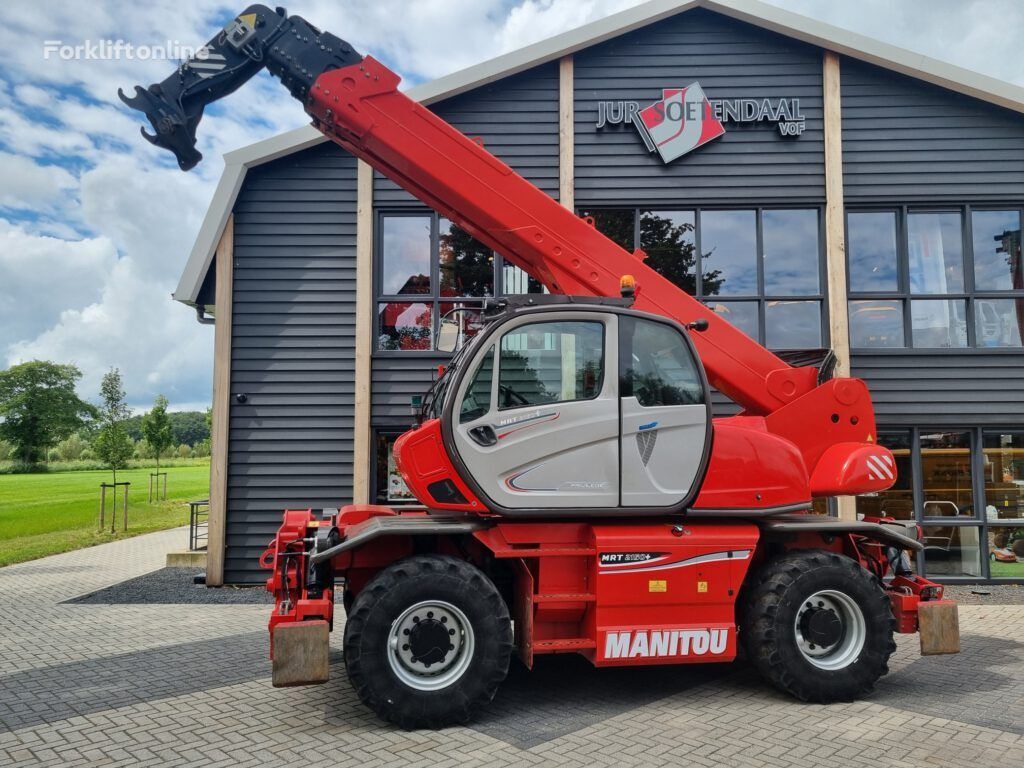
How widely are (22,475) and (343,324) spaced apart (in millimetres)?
52230

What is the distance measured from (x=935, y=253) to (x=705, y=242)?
120 inches

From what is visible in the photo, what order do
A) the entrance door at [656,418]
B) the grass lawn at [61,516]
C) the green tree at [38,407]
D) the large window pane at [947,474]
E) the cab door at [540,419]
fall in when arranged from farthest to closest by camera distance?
1. the green tree at [38,407]
2. the grass lawn at [61,516]
3. the large window pane at [947,474]
4. the entrance door at [656,418]
5. the cab door at [540,419]

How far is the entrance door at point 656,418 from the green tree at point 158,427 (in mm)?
30206

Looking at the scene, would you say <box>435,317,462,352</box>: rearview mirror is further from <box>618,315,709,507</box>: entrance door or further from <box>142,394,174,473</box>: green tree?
<box>142,394,174,473</box>: green tree

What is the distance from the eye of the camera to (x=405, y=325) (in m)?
9.73

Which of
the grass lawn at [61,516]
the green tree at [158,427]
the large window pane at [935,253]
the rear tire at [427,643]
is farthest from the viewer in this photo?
the green tree at [158,427]

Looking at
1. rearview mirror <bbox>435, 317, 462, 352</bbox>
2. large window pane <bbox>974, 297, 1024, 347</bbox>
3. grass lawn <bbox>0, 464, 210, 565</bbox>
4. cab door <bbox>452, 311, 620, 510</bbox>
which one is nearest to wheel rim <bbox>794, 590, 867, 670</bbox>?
cab door <bbox>452, 311, 620, 510</bbox>

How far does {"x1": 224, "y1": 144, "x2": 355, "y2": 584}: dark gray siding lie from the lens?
9469mm

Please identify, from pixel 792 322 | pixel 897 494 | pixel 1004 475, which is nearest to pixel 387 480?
pixel 792 322

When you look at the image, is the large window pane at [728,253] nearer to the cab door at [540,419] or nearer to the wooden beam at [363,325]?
the wooden beam at [363,325]

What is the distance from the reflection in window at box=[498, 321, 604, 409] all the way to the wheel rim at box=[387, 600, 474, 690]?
1411 millimetres

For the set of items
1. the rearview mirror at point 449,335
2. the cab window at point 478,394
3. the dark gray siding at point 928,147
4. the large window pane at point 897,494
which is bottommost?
the large window pane at point 897,494

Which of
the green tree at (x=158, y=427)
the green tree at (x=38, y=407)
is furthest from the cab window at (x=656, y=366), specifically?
the green tree at (x=38, y=407)

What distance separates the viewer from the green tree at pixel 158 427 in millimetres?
30938
